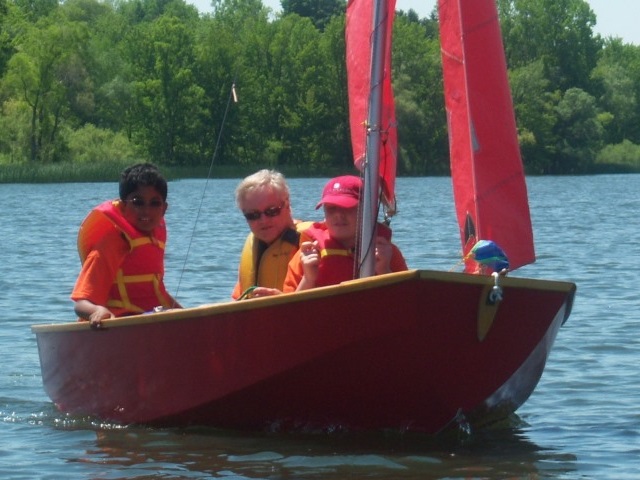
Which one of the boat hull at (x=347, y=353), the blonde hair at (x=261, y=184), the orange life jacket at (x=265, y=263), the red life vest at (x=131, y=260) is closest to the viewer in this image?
the boat hull at (x=347, y=353)

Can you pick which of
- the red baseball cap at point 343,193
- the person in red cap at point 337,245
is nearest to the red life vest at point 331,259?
the person in red cap at point 337,245

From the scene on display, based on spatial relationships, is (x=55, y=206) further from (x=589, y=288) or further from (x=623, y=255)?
(x=589, y=288)

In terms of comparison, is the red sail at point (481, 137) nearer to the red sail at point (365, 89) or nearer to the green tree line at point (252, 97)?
the red sail at point (365, 89)

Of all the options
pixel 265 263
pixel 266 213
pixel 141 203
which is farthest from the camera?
pixel 141 203

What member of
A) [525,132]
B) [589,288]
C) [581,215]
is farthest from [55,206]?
[525,132]

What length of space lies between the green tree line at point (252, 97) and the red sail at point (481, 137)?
44510 millimetres

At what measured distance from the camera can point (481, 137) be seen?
626 centimetres

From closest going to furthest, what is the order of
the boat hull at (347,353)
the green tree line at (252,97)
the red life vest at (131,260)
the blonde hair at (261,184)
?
the boat hull at (347,353)
the blonde hair at (261,184)
the red life vest at (131,260)
the green tree line at (252,97)

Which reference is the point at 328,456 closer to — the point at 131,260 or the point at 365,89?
the point at 131,260

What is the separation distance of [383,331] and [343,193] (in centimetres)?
59

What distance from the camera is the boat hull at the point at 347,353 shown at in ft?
18.9

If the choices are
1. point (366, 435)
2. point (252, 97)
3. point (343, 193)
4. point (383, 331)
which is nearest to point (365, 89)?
point (343, 193)

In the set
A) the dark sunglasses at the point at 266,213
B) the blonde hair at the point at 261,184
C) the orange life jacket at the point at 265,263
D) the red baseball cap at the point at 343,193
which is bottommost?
the orange life jacket at the point at 265,263

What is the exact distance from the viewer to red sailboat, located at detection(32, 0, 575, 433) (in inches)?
227
